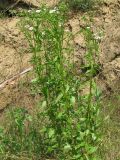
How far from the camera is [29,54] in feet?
20.5

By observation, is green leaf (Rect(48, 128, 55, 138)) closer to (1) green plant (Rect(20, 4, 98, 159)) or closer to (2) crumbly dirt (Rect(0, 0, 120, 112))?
(1) green plant (Rect(20, 4, 98, 159))

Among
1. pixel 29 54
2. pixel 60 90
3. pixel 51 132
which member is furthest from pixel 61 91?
pixel 29 54

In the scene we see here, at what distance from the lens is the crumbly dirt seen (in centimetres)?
580

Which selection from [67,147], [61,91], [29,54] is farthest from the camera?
[29,54]

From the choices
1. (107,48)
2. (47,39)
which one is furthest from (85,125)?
(107,48)

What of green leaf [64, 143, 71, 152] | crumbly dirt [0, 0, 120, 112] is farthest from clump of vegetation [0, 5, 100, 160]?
crumbly dirt [0, 0, 120, 112]

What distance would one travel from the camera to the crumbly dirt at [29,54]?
5.80 m

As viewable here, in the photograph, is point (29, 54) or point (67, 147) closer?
point (67, 147)

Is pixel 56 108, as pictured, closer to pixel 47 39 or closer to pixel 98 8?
pixel 47 39

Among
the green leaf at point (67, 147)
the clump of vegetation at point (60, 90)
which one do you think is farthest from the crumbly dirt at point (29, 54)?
the green leaf at point (67, 147)

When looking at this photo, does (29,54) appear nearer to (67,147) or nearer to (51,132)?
(51,132)

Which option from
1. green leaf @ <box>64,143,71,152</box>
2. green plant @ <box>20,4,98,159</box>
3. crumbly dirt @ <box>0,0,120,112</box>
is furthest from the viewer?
crumbly dirt @ <box>0,0,120,112</box>

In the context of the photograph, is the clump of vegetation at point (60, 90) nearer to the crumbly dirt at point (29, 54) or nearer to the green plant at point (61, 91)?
the green plant at point (61, 91)

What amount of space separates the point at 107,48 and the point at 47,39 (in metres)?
2.31
